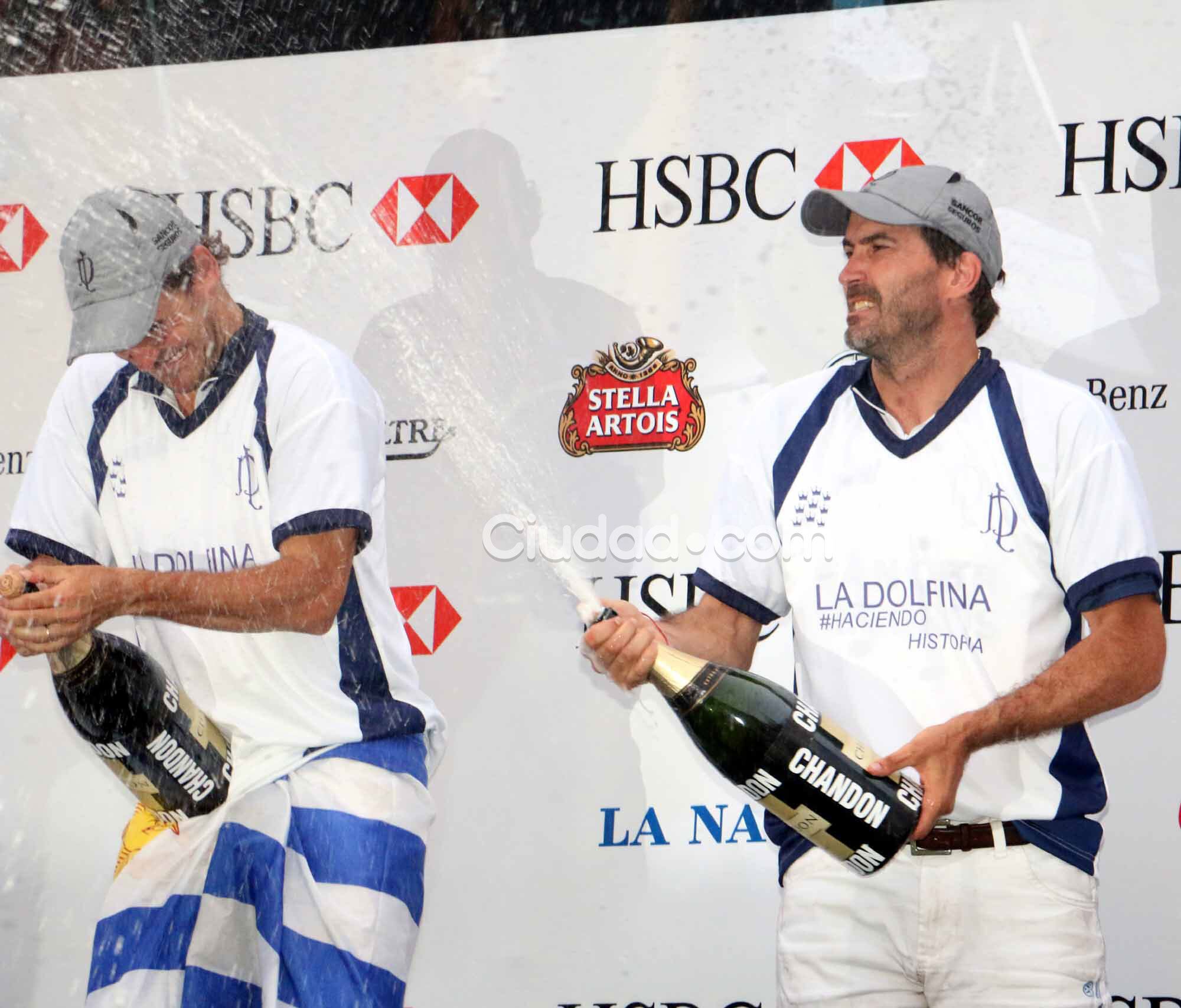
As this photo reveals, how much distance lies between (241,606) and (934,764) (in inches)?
40.4

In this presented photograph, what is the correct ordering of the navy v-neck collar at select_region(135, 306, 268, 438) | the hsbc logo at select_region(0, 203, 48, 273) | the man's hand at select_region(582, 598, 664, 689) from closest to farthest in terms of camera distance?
1. the man's hand at select_region(582, 598, 664, 689)
2. the navy v-neck collar at select_region(135, 306, 268, 438)
3. the hsbc logo at select_region(0, 203, 48, 273)

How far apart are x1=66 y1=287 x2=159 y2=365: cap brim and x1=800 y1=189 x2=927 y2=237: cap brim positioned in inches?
39.6

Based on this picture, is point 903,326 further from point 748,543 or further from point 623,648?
point 623,648

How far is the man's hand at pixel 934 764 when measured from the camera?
2.06m

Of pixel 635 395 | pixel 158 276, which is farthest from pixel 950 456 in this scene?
pixel 158 276

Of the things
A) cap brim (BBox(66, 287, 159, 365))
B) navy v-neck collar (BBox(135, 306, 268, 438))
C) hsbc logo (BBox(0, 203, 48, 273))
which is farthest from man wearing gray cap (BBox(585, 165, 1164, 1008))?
hsbc logo (BBox(0, 203, 48, 273))

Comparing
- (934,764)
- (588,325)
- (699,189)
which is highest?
(699,189)

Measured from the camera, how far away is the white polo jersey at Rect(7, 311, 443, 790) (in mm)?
2523

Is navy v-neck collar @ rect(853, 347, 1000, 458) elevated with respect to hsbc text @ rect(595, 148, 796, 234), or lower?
lower

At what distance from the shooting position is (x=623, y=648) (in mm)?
1991

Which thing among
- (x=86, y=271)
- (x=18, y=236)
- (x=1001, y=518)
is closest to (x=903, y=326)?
(x=1001, y=518)

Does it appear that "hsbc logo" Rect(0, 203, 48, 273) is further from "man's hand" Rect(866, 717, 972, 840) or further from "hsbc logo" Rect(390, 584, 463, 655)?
"man's hand" Rect(866, 717, 972, 840)

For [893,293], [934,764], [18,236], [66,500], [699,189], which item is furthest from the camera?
[18,236]

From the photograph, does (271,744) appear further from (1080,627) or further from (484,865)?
(1080,627)
